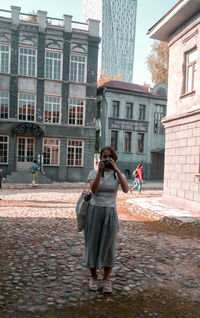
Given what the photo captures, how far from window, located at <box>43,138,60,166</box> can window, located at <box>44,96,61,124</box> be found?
1618 mm

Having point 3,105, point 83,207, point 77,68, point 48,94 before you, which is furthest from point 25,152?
point 83,207

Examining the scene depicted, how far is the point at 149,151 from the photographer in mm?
30109

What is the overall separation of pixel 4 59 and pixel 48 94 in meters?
4.24

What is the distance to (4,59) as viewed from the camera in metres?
23.3

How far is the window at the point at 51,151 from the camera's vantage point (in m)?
24.2

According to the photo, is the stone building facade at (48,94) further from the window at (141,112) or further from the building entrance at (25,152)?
the window at (141,112)

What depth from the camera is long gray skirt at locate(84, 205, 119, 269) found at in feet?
13.2

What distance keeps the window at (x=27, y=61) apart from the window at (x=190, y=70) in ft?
49.2

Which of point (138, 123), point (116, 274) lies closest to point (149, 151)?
point (138, 123)

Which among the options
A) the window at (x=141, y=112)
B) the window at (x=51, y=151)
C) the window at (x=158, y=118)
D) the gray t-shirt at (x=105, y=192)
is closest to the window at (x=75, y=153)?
the window at (x=51, y=151)

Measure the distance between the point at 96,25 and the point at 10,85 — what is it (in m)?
8.76

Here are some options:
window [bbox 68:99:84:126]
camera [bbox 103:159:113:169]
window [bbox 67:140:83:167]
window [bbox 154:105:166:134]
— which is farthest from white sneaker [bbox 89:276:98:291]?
window [bbox 154:105:166:134]

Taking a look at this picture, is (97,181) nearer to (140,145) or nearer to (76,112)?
(76,112)

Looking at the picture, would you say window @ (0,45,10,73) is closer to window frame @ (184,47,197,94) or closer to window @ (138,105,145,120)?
window @ (138,105,145,120)
